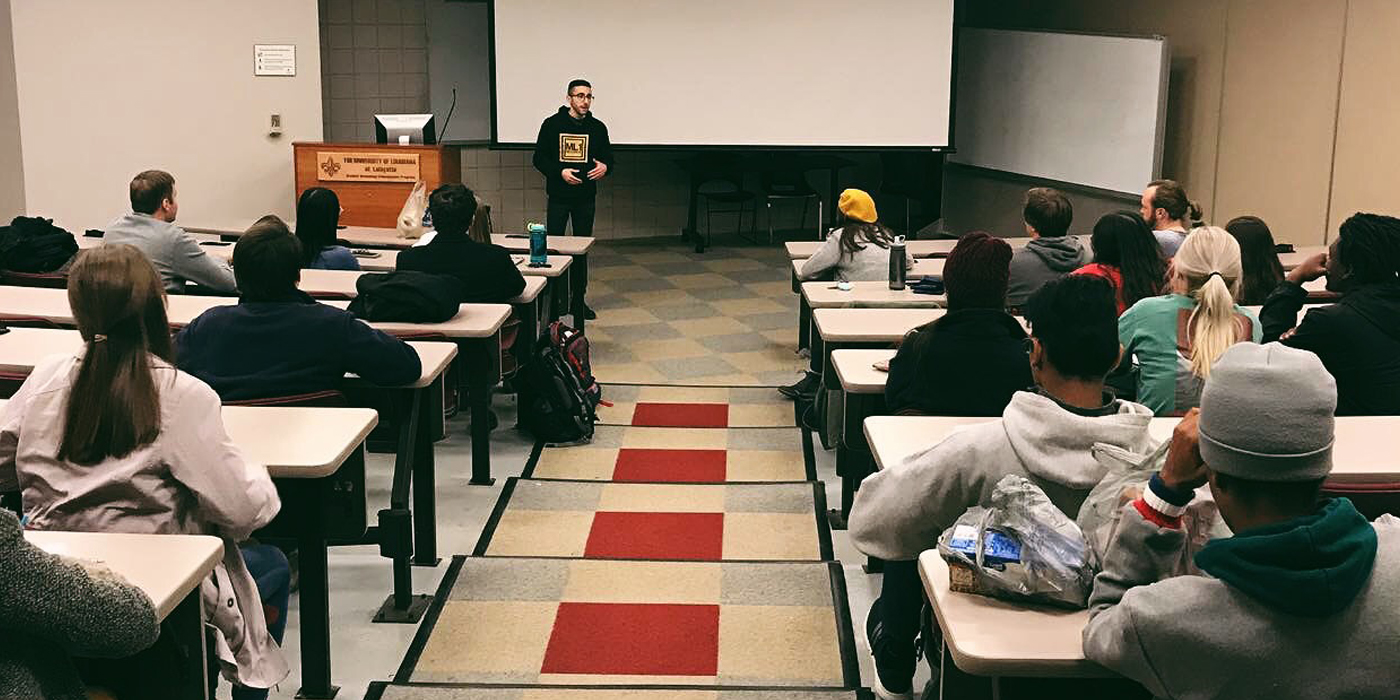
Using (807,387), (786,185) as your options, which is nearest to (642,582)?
(807,387)

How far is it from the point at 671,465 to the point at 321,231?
177 cm

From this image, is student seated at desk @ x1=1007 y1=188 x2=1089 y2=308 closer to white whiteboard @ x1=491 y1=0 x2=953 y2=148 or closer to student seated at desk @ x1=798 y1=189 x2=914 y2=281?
student seated at desk @ x1=798 y1=189 x2=914 y2=281

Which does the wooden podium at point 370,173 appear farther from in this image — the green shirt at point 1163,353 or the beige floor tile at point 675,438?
the green shirt at point 1163,353

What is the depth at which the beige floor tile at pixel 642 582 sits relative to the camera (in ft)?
13.9

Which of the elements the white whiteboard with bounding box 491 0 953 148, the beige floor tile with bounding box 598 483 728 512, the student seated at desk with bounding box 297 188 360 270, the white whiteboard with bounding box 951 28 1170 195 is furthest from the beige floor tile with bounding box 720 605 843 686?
the white whiteboard with bounding box 491 0 953 148

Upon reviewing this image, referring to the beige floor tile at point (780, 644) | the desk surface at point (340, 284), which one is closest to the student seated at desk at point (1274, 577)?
the beige floor tile at point (780, 644)

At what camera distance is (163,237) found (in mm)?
5566

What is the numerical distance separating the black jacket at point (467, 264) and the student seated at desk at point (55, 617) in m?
3.55

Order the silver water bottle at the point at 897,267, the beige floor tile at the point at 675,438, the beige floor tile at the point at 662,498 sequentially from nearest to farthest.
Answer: the beige floor tile at the point at 662,498
the silver water bottle at the point at 897,267
the beige floor tile at the point at 675,438

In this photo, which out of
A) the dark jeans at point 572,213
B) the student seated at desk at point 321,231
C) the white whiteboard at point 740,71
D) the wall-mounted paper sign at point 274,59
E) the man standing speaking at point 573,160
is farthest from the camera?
the white whiteboard at point 740,71

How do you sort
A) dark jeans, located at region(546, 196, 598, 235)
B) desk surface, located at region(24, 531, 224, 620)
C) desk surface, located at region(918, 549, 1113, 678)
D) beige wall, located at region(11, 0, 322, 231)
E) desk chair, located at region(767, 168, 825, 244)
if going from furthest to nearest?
desk chair, located at region(767, 168, 825, 244)
beige wall, located at region(11, 0, 322, 231)
dark jeans, located at region(546, 196, 598, 235)
desk surface, located at region(24, 531, 224, 620)
desk surface, located at region(918, 549, 1113, 678)

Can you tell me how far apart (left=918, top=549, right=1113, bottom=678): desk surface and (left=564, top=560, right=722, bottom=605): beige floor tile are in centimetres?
196

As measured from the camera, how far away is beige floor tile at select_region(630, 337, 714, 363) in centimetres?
776

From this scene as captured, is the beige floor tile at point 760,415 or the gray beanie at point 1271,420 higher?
the gray beanie at point 1271,420
